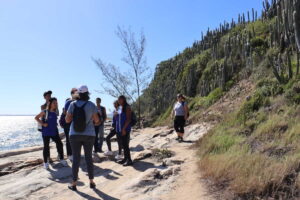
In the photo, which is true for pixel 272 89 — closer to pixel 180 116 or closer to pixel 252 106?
pixel 252 106

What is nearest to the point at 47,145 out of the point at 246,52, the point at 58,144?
the point at 58,144

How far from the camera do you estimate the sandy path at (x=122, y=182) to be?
5171 millimetres

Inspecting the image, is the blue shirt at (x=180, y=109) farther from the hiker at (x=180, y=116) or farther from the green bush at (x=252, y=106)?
the green bush at (x=252, y=106)

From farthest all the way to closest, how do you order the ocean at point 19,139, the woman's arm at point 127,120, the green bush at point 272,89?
the ocean at point 19,139 → the green bush at point 272,89 → the woman's arm at point 127,120

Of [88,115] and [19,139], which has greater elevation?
[88,115]

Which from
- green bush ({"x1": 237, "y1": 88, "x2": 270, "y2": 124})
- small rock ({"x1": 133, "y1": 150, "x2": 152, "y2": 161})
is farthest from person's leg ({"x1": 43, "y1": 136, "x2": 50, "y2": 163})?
green bush ({"x1": 237, "y1": 88, "x2": 270, "y2": 124})

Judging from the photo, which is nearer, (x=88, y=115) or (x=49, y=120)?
(x=88, y=115)

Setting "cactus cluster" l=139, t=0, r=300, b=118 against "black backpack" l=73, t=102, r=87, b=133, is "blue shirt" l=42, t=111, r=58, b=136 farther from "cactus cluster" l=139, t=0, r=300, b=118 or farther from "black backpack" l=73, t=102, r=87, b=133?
"cactus cluster" l=139, t=0, r=300, b=118

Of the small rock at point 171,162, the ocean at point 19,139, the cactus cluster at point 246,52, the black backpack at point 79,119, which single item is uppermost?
the cactus cluster at point 246,52

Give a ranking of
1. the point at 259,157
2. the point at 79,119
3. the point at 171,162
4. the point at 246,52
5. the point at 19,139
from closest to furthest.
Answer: the point at 259,157, the point at 79,119, the point at 171,162, the point at 246,52, the point at 19,139

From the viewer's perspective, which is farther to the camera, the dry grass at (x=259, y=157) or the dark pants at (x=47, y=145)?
the dark pants at (x=47, y=145)

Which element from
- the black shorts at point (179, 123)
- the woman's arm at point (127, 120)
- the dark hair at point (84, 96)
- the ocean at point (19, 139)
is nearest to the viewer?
the dark hair at point (84, 96)

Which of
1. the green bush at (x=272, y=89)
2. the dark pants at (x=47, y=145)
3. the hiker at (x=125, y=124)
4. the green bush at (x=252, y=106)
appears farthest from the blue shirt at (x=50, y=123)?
the green bush at (x=272, y=89)

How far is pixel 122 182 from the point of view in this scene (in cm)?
597
